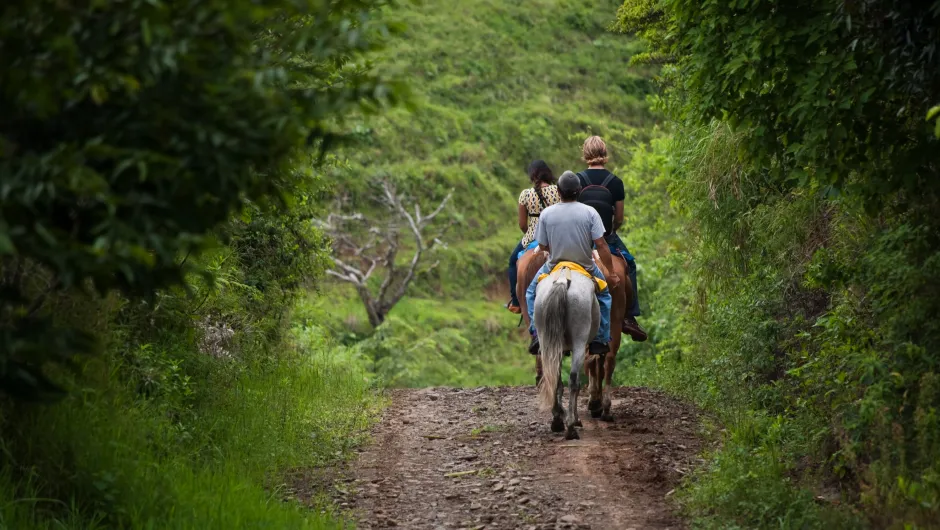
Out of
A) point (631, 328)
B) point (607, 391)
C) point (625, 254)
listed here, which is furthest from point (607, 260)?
point (607, 391)

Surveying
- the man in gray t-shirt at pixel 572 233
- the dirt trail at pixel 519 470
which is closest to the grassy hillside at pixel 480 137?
the dirt trail at pixel 519 470

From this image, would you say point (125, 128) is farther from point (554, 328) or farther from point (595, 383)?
point (595, 383)

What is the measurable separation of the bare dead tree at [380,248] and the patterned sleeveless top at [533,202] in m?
15.1

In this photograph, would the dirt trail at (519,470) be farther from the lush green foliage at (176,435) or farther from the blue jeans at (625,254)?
the blue jeans at (625,254)

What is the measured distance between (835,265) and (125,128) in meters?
5.26

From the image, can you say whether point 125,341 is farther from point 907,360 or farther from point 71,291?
point 907,360

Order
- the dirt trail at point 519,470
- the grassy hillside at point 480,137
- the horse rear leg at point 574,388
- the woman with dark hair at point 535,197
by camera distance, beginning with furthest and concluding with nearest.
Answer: the grassy hillside at point 480,137
the woman with dark hair at point 535,197
the horse rear leg at point 574,388
the dirt trail at point 519,470

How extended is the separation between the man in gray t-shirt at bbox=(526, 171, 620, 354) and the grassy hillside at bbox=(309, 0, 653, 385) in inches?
537

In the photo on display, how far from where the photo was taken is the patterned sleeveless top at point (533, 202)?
1259cm

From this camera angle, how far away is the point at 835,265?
7867 millimetres

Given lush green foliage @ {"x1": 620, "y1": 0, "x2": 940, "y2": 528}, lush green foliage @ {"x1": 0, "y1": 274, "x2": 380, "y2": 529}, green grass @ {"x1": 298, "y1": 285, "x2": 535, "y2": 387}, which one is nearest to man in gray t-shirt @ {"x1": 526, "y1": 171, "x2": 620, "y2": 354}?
lush green foliage @ {"x1": 620, "y1": 0, "x2": 940, "y2": 528}

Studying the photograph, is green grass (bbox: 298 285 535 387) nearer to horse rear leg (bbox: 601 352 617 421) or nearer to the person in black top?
horse rear leg (bbox: 601 352 617 421)

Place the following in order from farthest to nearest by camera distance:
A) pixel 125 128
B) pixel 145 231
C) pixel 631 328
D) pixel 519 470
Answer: pixel 631 328, pixel 519 470, pixel 125 128, pixel 145 231

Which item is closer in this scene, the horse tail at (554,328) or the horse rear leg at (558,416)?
the horse tail at (554,328)
